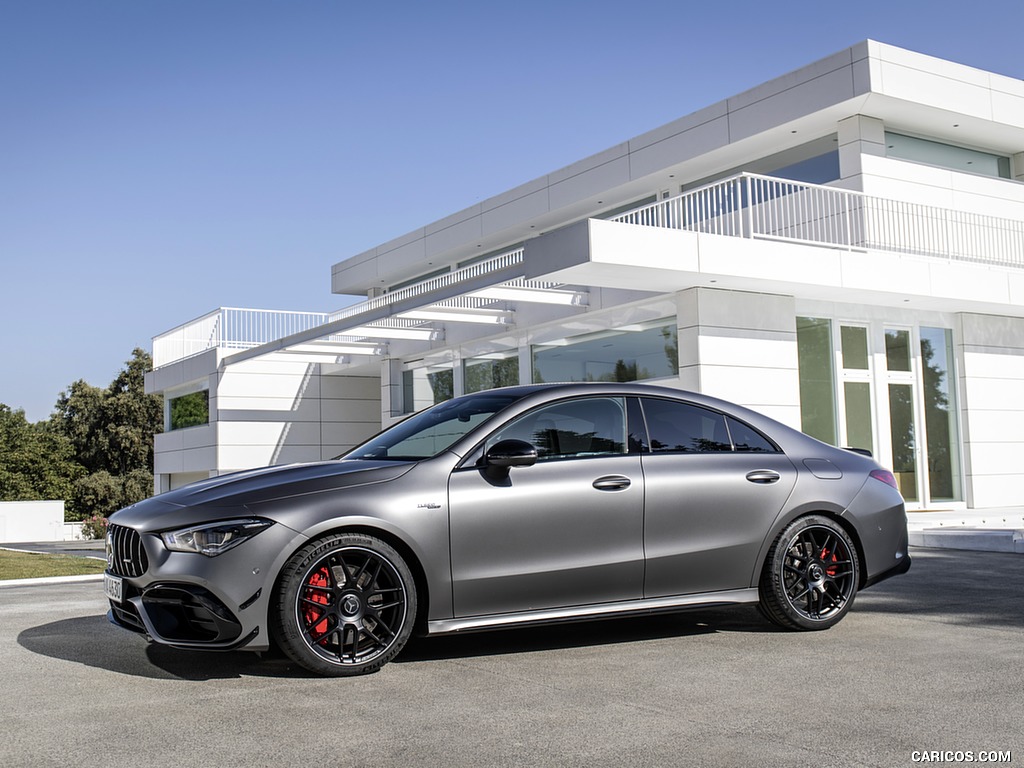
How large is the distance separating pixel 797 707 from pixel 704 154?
2060cm

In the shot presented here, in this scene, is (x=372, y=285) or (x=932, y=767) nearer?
(x=932, y=767)

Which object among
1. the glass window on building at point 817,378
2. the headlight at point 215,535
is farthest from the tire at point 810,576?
the glass window on building at point 817,378

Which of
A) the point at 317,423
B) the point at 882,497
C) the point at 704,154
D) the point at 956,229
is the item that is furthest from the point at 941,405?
the point at 317,423

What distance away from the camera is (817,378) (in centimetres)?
2003

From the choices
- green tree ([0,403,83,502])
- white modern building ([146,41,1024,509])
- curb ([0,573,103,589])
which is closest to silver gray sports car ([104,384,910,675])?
curb ([0,573,103,589])

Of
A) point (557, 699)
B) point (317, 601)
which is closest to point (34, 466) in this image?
point (317, 601)

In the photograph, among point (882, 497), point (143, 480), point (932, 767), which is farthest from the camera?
point (143, 480)

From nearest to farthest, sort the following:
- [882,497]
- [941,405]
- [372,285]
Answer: [882,497]
[941,405]
[372,285]

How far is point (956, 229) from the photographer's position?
21797 mm

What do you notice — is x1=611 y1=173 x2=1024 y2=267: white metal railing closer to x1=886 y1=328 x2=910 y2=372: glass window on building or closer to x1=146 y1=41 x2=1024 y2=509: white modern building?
x1=146 y1=41 x2=1024 y2=509: white modern building

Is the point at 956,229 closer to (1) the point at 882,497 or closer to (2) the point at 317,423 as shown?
(1) the point at 882,497

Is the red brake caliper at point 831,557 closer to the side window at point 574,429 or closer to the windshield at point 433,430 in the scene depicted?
the side window at point 574,429

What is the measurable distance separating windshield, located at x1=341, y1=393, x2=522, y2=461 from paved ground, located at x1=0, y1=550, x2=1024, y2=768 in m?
1.16

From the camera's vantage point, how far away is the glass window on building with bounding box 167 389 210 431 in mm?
32344
